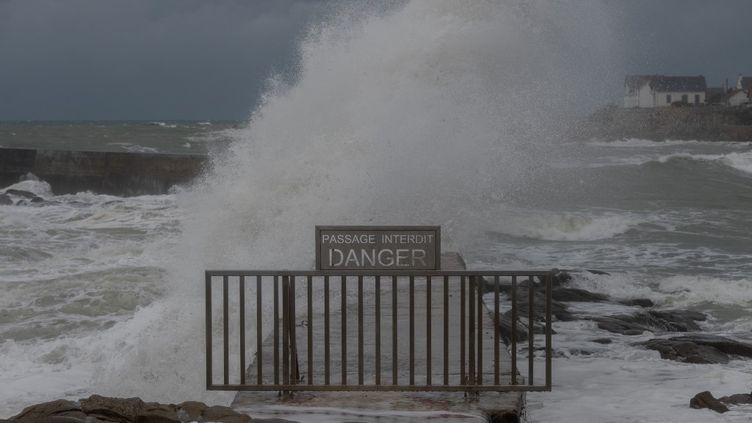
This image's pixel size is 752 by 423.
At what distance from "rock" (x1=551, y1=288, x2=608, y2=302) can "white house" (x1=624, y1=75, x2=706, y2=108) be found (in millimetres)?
109219

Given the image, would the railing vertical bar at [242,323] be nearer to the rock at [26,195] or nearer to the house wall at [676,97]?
the rock at [26,195]

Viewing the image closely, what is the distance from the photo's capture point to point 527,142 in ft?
79.4

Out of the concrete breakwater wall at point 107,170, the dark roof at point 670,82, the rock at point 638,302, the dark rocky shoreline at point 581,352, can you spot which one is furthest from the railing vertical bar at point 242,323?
the dark roof at point 670,82

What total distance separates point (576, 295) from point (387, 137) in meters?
5.03

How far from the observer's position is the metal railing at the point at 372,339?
6.09 meters

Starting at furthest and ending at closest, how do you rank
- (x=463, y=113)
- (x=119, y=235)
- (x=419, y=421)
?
1. (x=119, y=235)
2. (x=463, y=113)
3. (x=419, y=421)

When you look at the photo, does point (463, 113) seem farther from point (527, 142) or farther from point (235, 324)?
point (235, 324)

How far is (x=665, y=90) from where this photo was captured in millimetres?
119188

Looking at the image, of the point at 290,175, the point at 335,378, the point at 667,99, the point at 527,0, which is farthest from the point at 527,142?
the point at 667,99

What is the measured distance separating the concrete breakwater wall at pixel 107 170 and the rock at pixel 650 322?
72.3 feet

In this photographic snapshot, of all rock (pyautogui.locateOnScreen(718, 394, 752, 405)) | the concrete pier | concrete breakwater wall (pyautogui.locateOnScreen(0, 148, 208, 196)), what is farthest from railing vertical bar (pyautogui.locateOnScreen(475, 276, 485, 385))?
concrete breakwater wall (pyautogui.locateOnScreen(0, 148, 208, 196))

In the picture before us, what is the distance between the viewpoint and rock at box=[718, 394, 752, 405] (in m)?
7.30

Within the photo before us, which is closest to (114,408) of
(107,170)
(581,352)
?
(581,352)

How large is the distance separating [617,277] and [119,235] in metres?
9.77
